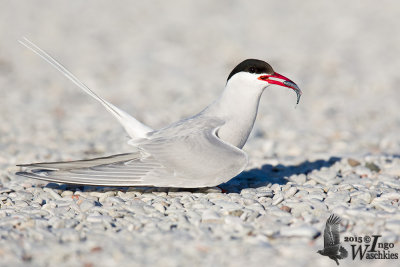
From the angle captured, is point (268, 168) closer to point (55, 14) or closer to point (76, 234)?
point (76, 234)

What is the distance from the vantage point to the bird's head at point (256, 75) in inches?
190

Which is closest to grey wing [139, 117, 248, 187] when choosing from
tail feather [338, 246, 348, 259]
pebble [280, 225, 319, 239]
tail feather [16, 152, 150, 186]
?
tail feather [16, 152, 150, 186]

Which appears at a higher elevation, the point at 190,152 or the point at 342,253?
the point at 190,152

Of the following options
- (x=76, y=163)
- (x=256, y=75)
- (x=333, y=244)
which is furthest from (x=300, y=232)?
(x=76, y=163)

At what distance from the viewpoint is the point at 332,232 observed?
3936 millimetres

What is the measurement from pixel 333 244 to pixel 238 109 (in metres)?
1.49

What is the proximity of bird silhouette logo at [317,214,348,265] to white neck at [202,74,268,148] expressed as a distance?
116 centimetres

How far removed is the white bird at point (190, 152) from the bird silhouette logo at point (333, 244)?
0.87 metres

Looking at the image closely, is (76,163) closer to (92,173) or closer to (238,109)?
(92,173)

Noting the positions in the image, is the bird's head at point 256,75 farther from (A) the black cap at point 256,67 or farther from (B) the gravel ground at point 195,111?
(B) the gravel ground at point 195,111

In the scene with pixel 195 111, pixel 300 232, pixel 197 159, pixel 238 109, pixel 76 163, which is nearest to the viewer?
pixel 300 232

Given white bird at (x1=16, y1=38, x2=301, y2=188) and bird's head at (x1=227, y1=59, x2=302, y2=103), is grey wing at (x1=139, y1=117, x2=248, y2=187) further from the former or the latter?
bird's head at (x1=227, y1=59, x2=302, y2=103)

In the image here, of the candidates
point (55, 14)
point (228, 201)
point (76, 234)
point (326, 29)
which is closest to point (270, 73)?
point (228, 201)

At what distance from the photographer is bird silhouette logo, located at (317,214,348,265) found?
371 cm
